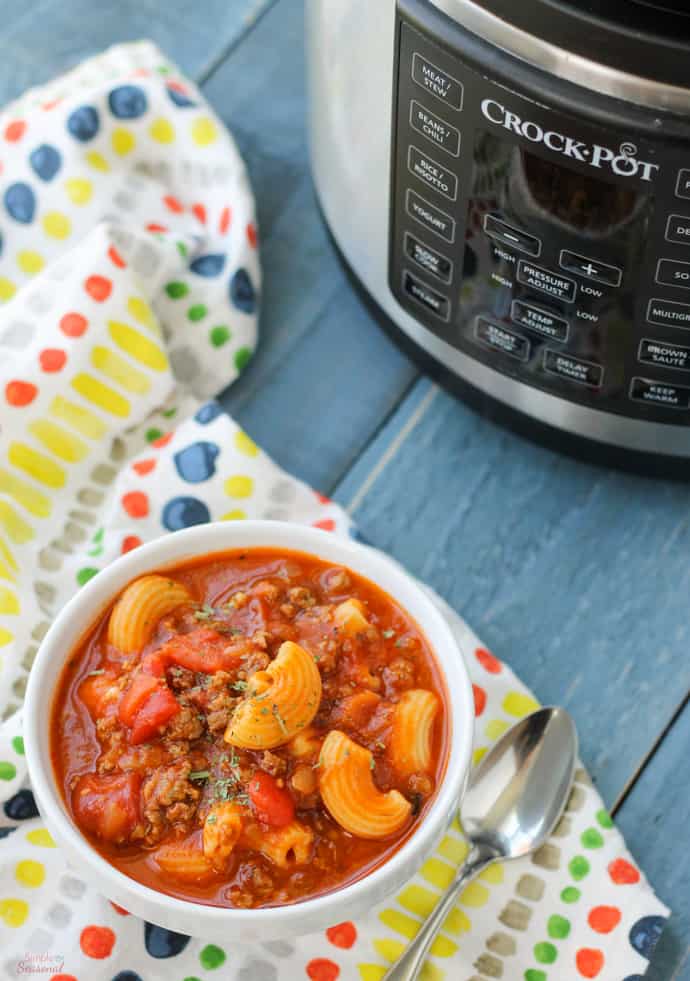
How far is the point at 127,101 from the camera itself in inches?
A: 44.4

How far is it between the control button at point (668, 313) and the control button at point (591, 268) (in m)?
0.03

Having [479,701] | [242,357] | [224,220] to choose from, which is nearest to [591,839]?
[479,701]

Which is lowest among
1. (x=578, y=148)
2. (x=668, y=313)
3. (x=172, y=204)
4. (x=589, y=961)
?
(x=589, y=961)

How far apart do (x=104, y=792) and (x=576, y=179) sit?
0.44 metres

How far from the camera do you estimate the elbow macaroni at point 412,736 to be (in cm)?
77

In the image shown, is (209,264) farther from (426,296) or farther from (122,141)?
(426,296)

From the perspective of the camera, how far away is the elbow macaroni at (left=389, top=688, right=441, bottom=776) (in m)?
0.77

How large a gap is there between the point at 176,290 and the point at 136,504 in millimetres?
209

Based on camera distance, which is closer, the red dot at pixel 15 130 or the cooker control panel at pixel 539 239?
the cooker control panel at pixel 539 239

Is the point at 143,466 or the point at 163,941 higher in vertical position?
the point at 143,466

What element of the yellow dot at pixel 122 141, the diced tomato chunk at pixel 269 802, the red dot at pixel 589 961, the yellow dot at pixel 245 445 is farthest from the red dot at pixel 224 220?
the red dot at pixel 589 961

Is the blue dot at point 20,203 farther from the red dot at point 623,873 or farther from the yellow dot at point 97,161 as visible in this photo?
the red dot at point 623,873

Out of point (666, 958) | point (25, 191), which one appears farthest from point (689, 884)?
point (25, 191)

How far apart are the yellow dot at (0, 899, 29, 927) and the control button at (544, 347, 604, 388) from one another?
484mm
